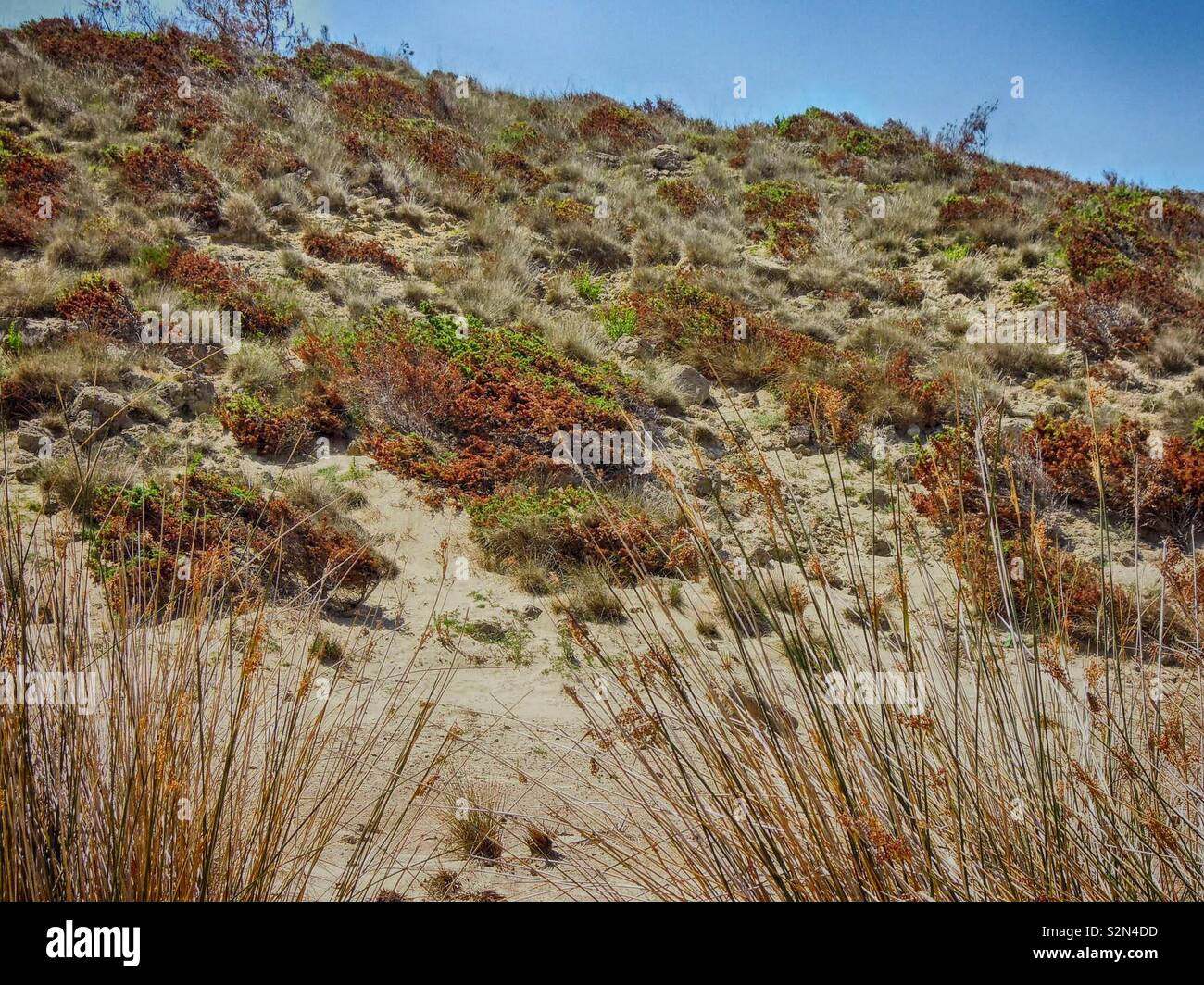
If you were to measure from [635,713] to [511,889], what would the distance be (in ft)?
5.34

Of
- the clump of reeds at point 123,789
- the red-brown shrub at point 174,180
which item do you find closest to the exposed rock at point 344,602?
the clump of reeds at point 123,789

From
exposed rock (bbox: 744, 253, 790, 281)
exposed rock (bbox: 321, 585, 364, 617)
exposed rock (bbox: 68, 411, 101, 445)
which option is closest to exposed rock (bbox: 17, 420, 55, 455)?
exposed rock (bbox: 68, 411, 101, 445)

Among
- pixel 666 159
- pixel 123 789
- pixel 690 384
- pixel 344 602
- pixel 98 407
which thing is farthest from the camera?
pixel 666 159

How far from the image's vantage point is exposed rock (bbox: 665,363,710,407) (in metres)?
9.60

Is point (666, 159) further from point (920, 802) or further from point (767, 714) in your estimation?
point (920, 802)

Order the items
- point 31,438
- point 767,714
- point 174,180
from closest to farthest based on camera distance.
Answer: point 767,714 < point 31,438 < point 174,180

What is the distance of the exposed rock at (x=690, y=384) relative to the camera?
960 cm

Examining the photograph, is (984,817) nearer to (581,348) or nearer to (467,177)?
(581,348)

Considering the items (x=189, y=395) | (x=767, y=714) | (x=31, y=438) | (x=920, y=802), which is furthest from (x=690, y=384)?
(x=920, y=802)

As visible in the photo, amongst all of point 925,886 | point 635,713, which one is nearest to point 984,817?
point 925,886

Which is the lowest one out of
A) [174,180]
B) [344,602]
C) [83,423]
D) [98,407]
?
[344,602]

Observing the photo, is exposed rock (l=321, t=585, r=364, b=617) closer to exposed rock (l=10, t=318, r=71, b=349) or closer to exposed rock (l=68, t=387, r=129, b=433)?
exposed rock (l=68, t=387, r=129, b=433)

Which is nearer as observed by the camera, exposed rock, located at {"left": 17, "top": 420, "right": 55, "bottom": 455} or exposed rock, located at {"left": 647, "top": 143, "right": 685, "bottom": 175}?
exposed rock, located at {"left": 17, "top": 420, "right": 55, "bottom": 455}

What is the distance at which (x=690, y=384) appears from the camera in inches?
381
